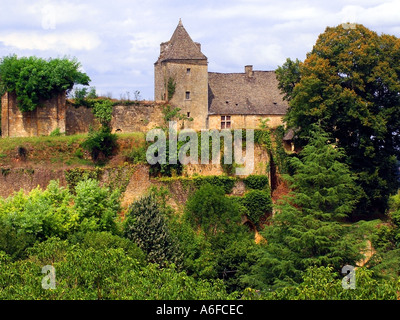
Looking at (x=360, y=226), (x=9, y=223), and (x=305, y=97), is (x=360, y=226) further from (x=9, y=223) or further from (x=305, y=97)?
Result: (x=9, y=223)

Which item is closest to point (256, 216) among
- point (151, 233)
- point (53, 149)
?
point (151, 233)

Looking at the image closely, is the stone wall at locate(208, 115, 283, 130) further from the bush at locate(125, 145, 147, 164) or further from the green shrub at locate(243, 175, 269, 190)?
the green shrub at locate(243, 175, 269, 190)

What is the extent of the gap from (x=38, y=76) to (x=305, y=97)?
16.8 m

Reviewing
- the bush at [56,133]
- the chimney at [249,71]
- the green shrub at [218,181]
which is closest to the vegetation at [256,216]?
the green shrub at [218,181]

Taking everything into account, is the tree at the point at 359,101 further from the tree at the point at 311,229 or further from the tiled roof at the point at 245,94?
the tiled roof at the point at 245,94

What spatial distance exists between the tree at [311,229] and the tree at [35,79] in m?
18.4

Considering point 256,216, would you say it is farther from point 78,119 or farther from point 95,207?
point 78,119

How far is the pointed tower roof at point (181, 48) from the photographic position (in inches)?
2066

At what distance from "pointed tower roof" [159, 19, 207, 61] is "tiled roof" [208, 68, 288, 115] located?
9.50ft

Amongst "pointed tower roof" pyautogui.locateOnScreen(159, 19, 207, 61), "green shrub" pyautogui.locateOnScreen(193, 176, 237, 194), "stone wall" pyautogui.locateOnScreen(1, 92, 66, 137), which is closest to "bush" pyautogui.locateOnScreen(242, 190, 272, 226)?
"green shrub" pyautogui.locateOnScreen(193, 176, 237, 194)

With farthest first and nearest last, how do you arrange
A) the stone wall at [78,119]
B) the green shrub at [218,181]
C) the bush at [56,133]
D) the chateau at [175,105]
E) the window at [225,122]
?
the window at [225,122] → the stone wall at [78,119] → the chateau at [175,105] → the bush at [56,133] → the green shrub at [218,181]

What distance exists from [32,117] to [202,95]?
35.2 feet
